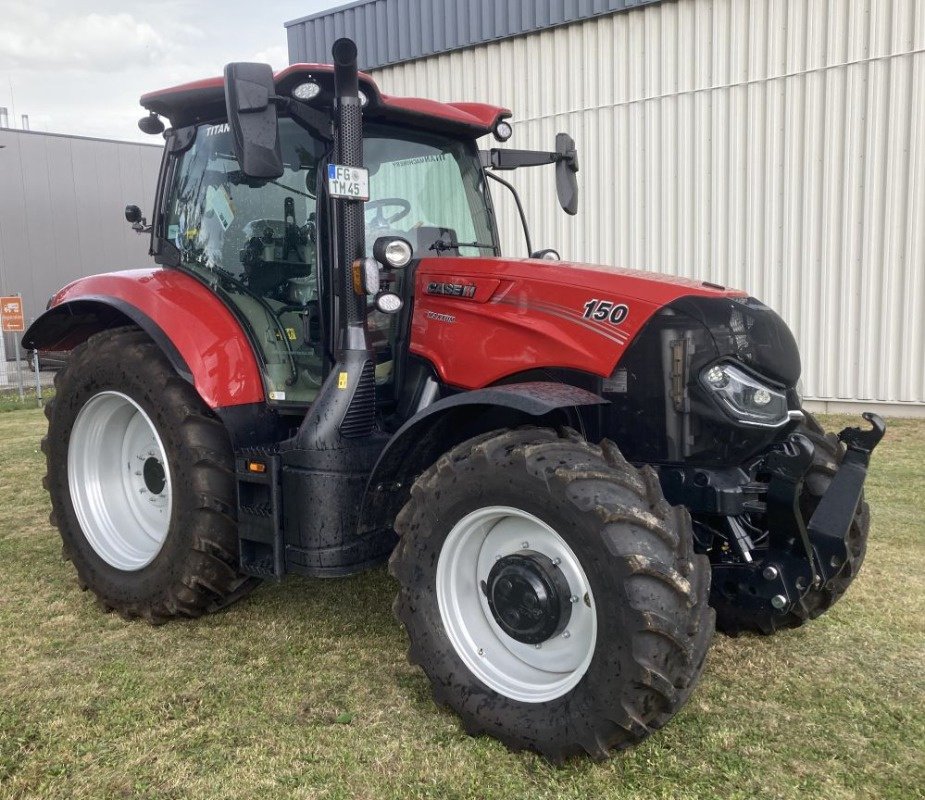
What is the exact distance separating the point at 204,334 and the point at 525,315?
4.40 ft

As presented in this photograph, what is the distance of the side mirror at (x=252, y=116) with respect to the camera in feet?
8.84

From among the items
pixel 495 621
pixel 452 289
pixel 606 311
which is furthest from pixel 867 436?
pixel 452 289

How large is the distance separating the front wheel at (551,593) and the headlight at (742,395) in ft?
1.40

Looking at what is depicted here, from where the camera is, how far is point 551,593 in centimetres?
251

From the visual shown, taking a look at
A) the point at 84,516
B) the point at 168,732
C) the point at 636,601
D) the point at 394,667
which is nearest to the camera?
the point at 636,601

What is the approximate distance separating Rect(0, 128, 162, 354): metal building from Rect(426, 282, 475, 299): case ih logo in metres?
13.4

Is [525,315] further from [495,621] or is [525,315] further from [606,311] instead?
[495,621]

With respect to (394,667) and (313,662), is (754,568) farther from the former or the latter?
(313,662)

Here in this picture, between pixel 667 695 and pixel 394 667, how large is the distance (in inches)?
47.4

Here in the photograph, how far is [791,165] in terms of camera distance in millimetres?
8227

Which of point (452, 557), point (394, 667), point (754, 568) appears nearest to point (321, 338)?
point (452, 557)

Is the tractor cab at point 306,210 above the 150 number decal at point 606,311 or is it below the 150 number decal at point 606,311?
above

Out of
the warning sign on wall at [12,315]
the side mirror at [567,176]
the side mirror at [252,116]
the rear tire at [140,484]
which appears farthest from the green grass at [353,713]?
the warning sign on wall at [12,315]

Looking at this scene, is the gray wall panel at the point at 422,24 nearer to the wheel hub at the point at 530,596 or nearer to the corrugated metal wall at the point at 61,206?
the corrugated metal wall at the point at 61,206
